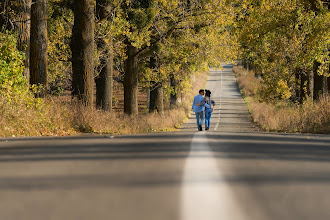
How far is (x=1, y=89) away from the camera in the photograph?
17.3m

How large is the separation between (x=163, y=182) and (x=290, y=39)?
3194 cm

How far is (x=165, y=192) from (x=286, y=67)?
33.3 meters

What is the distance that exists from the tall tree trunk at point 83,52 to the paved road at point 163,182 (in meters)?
10.8

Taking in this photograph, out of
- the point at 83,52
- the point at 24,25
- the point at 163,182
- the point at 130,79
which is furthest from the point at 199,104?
the point at 163,182

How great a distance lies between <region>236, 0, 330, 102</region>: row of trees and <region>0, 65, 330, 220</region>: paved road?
70.2 ft

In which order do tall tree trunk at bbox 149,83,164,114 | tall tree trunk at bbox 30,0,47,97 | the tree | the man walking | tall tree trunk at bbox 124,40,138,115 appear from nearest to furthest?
1. tall tree trunk at bbox 30,0,47,97
2. the tree
3. the man walking
4. tall tree trunk at bbox 124,40,138,115
5. tall tree trunk at bbox 149,83,164,114

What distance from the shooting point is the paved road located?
16.3 feet

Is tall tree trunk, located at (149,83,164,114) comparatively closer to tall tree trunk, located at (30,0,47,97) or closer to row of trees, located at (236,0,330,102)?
row of trees, located at (236,0,330,102)

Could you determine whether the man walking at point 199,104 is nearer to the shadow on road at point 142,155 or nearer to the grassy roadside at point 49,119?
the grassy roadside at point 49,119

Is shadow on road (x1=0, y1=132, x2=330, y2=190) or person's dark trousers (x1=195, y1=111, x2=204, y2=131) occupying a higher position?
shadow on road (x1=0, y1=132, x2=330, y2=190)

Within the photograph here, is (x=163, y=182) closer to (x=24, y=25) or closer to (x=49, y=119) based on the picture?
(x=49, y=119)

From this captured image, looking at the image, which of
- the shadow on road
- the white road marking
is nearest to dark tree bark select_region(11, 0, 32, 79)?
the shadow on road

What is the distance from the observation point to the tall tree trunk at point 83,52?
21828 mm

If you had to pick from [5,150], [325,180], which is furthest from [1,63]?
[325,180]
